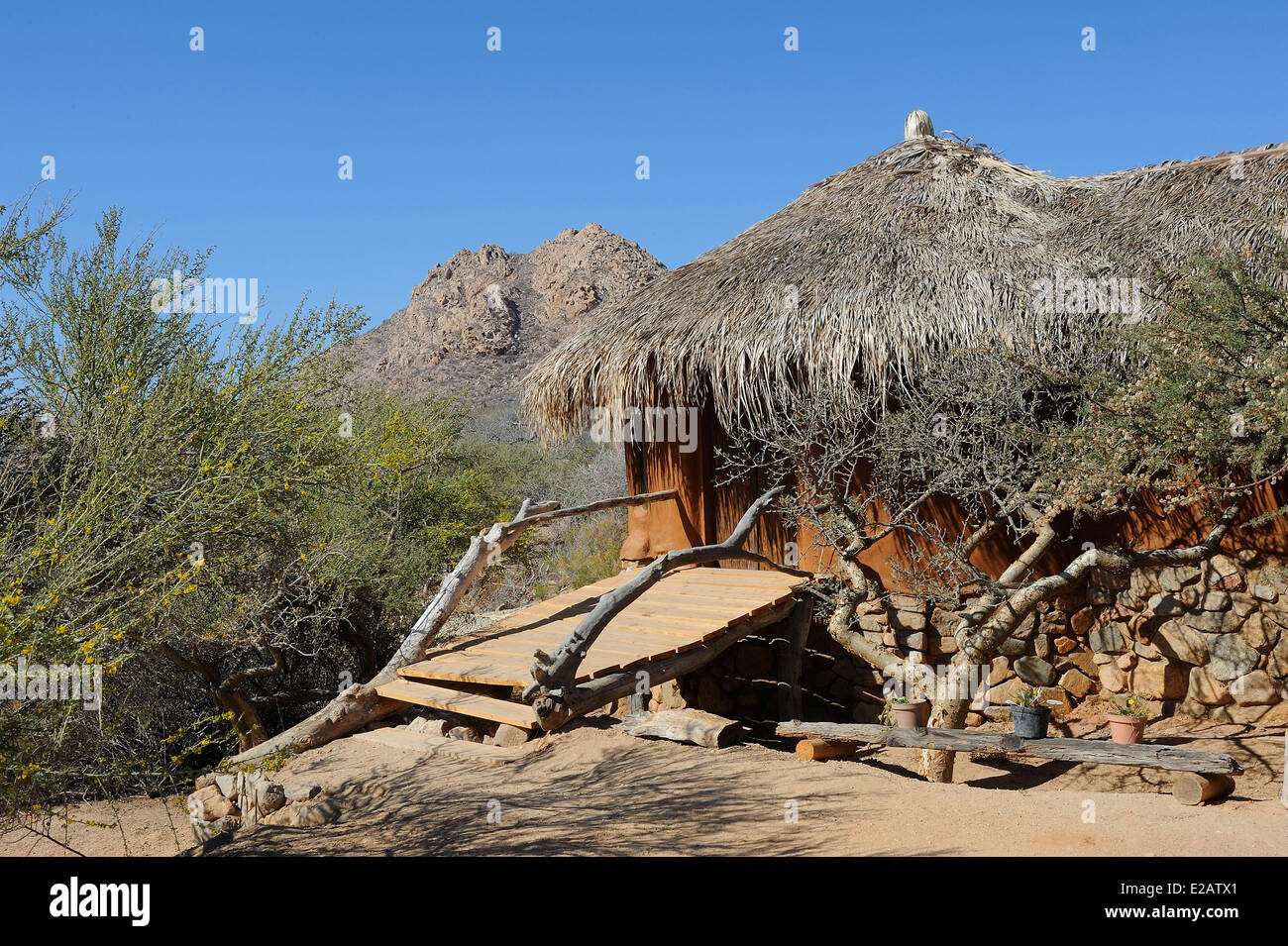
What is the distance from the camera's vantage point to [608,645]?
6.53 metres

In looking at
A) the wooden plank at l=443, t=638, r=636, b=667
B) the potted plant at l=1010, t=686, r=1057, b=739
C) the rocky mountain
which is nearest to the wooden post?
the wooden plank at l=443, t=638, r=636, b=667

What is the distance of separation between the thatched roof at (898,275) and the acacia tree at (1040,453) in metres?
0.30

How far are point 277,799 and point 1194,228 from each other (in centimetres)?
692

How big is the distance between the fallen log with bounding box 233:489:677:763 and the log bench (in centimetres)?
263

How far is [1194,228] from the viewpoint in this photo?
671 centimetres

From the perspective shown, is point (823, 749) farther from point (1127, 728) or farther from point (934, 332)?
point (934, 332)

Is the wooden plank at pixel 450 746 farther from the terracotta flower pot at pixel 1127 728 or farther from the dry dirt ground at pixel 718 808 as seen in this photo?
the terracotta flower pot at pixel 1127 728

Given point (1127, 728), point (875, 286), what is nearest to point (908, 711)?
point (1127, 728)

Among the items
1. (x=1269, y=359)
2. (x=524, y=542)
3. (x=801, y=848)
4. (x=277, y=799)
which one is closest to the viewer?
(x=801, y=848)

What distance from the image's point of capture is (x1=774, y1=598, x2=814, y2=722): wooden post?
724 cm

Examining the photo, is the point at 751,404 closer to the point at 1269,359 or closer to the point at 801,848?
the point at 1269,359
